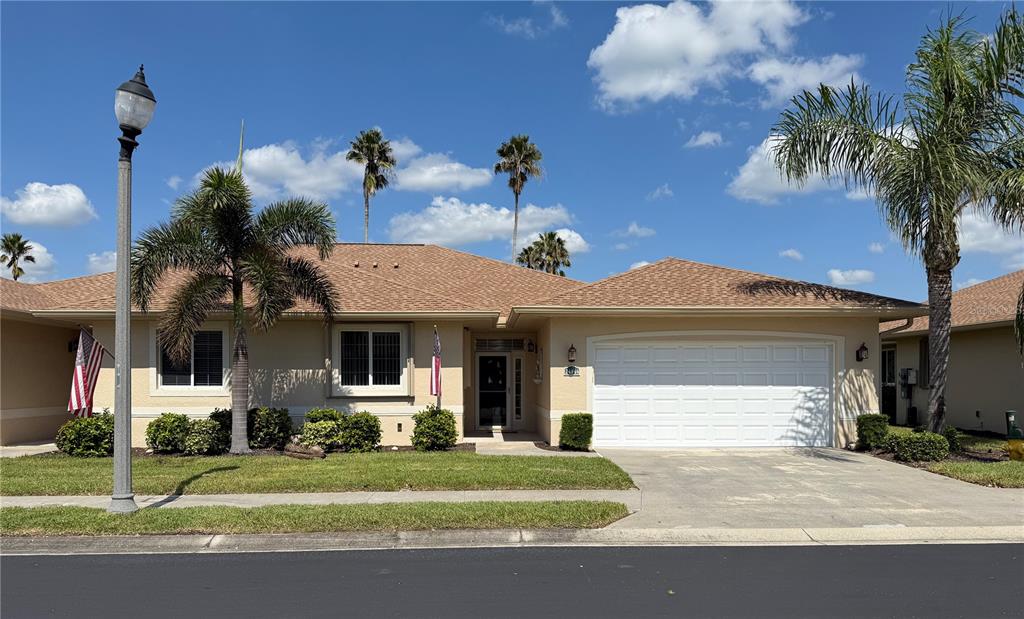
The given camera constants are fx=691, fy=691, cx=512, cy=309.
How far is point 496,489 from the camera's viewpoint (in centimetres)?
1025

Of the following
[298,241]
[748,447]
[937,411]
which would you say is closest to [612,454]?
[748,447]

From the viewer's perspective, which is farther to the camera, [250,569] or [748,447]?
[748,447]

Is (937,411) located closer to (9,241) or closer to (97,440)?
(97,440)

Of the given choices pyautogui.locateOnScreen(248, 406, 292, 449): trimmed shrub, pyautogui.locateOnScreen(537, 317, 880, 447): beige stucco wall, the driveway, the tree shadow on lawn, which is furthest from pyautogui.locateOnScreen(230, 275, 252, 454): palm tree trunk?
the driveway

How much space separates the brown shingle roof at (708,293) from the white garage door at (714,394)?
1043mm

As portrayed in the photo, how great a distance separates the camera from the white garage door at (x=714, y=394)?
15.3m

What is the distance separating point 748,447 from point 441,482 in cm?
788

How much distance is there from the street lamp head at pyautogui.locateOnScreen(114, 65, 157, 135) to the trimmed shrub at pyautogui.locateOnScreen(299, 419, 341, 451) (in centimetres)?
735

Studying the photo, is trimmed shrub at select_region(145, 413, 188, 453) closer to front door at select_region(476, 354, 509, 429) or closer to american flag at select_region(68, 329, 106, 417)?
american flag at select_region(68, 329, 106, 417)

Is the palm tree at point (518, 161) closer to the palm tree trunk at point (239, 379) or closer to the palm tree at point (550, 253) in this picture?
the palm tree at point (550, 253)

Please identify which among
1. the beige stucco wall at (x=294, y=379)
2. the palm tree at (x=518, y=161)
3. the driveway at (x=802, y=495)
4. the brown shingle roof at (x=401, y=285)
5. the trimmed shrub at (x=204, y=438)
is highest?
the palm tree at (x=518, y=161)

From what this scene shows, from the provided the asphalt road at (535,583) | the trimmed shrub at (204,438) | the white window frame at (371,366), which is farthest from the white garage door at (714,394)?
the trimmed shrub at (204,438)

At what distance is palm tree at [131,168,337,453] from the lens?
12898 millimetres

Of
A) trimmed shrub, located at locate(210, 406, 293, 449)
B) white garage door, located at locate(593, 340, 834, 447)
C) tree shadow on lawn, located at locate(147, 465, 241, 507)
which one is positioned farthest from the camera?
white garage door, located at locate(593, 340, 834, 447)
